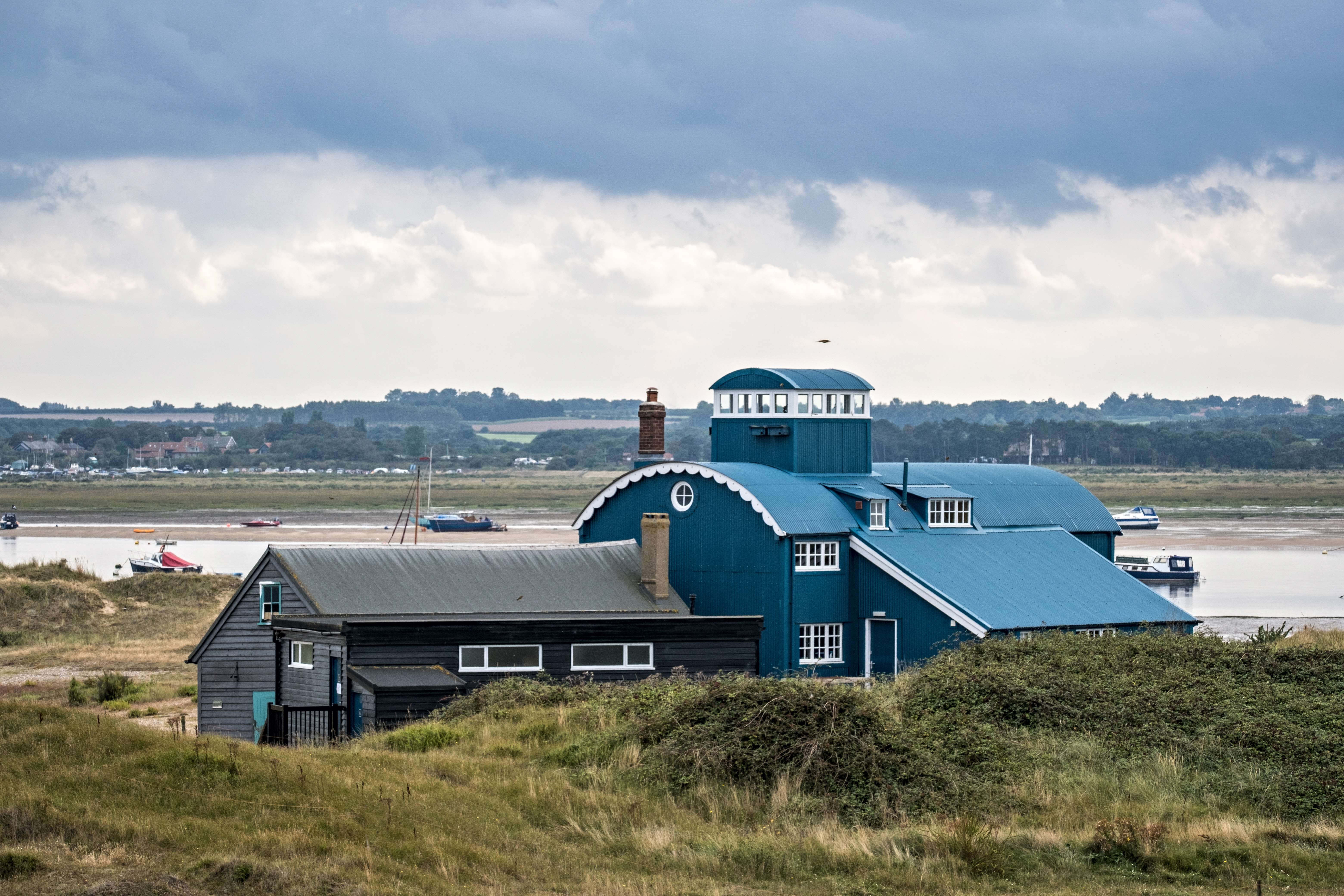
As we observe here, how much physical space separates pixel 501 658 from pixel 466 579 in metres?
3.91

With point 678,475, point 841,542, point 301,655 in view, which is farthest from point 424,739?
point 841,542

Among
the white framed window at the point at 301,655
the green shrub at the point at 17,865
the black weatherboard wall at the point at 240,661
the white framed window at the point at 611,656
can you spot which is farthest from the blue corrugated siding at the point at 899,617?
the green shrub at the point at 17,865

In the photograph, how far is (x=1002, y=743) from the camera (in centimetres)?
2523

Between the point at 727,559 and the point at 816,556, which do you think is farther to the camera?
the point at 727,559

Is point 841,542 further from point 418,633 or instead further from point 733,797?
point 733,797

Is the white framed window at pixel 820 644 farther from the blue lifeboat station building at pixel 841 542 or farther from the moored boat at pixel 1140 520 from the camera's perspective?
the moored boat at pixel 1140 520

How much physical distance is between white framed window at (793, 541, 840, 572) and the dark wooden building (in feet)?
12.9

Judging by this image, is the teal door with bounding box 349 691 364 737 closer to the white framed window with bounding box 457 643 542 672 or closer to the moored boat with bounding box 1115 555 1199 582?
the white framed window with bounding box 457 643 542 672

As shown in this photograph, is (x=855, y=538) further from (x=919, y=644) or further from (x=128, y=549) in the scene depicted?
(x=128, y=549)

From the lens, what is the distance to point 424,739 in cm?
2641

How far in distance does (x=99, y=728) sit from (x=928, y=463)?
101 ft

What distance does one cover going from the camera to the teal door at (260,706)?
3628cm

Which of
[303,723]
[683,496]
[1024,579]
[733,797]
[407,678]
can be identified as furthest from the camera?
[683,496]

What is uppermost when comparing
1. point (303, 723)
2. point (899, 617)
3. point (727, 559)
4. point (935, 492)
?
point (935, 492)
